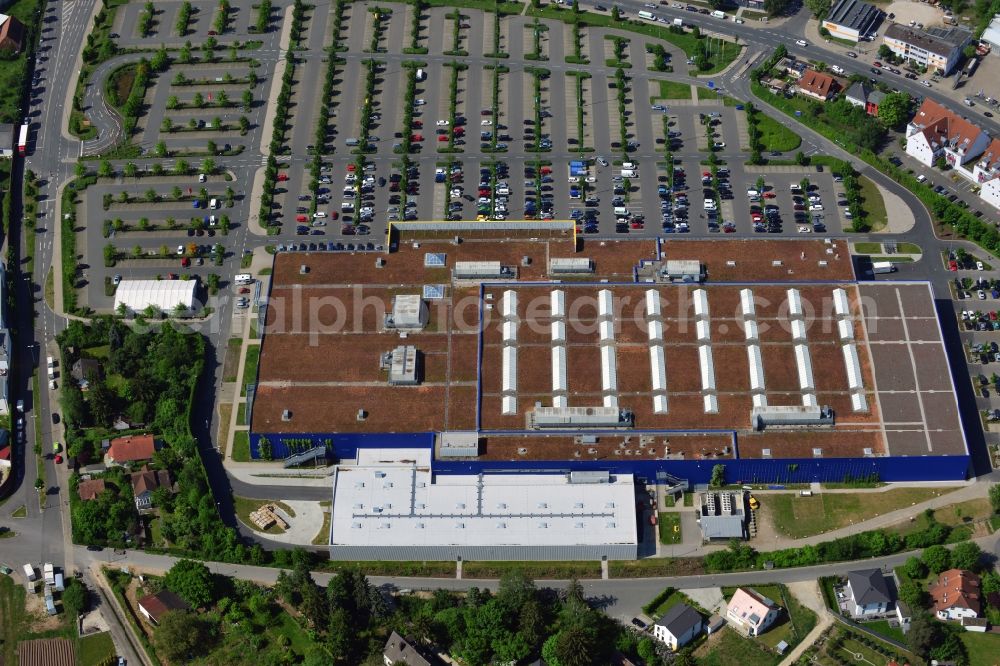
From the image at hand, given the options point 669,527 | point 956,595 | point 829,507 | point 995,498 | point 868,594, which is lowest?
point 669,527

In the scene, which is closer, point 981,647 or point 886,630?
point 981,647

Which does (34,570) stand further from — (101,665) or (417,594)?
(417,594)

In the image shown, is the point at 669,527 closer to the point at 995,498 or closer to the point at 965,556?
the point at 965,556

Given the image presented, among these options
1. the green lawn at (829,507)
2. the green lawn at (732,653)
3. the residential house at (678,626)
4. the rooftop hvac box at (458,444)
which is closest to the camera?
the green lawn at (732,653)

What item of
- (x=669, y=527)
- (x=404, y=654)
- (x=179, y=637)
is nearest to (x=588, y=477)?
(x=669, y=527)

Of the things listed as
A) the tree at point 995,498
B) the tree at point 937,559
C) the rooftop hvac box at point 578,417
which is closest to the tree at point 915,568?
the tree at point 937,559

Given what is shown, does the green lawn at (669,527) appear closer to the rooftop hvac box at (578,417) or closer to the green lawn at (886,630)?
the rooftop hvac box at (578,417)

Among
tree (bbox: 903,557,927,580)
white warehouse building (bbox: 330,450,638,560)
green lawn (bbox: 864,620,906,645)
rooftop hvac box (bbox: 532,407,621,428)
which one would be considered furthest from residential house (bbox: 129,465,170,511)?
tree (bbox: 903,557,927,580)
